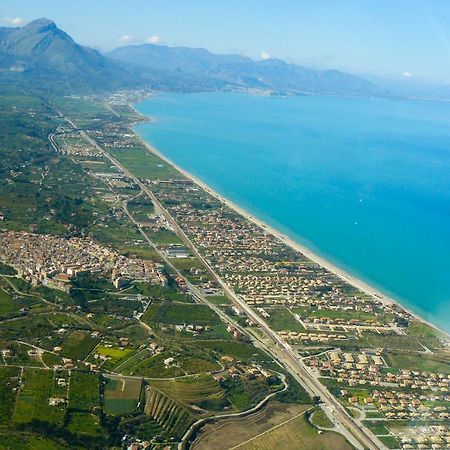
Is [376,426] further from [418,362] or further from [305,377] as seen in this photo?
[418,362]

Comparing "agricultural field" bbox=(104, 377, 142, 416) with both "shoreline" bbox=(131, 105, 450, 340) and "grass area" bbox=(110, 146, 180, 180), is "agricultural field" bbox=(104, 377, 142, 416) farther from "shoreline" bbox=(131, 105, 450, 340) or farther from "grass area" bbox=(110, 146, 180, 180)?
"grass area" bbox=(110, 146, 180, 180)

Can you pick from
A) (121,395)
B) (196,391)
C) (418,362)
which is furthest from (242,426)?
(418,362)

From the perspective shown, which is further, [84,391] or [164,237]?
[164,237]

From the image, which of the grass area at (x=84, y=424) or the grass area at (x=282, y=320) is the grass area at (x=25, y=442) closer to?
the grass area at (x=84, y=424)

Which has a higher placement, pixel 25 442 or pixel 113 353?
pixel 113 353

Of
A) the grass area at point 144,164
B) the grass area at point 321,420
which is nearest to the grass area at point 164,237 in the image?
the grass area at point 144,164

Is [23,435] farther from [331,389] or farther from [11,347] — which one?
[331,389]
